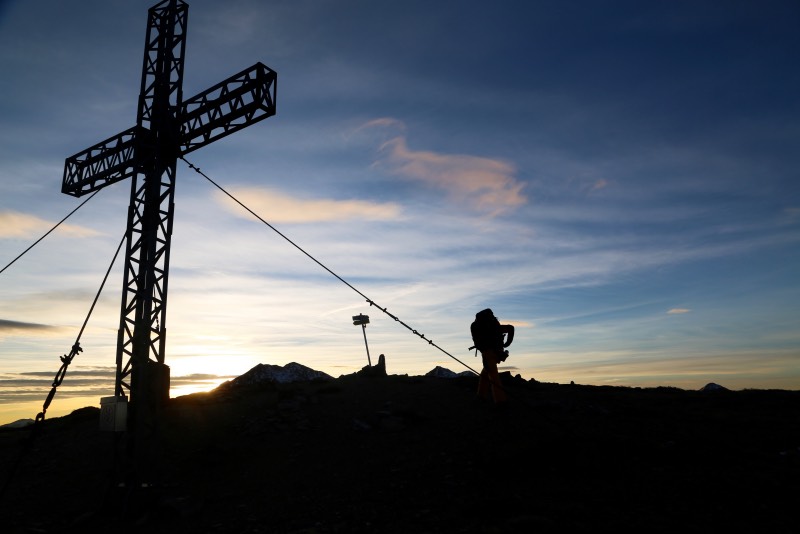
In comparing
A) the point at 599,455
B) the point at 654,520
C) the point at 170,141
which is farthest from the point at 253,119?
the point at 654,520

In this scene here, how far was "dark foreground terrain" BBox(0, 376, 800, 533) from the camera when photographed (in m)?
8.82

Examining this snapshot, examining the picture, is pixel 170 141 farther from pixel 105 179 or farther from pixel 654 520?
pixel 654 520

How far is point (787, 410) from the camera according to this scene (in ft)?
53.3

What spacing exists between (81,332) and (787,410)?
20.5m

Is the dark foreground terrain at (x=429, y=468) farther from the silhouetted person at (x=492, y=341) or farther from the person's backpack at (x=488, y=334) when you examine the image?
the person's backpack at (x=488, y=334)

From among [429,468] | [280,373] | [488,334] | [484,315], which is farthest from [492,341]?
[280,373]

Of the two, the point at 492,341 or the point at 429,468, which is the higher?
the point at 492,341

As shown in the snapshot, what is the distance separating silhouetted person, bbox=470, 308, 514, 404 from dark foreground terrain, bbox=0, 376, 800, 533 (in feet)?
2.87

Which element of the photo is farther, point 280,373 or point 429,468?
point 280,373

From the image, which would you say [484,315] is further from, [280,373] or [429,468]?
[280,373]

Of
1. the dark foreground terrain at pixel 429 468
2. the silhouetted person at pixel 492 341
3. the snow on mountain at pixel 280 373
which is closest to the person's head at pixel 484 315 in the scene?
the silhouetted person at pixel 492 341

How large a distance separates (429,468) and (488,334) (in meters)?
4.08

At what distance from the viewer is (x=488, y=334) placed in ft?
45.4

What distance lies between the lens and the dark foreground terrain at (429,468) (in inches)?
347
